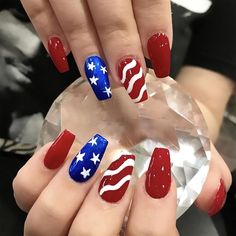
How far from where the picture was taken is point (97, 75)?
0.46 metres

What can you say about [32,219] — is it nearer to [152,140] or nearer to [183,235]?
[152,140]

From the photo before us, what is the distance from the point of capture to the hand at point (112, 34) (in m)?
0.44

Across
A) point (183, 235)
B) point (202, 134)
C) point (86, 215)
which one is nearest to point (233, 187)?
point (183, 235)

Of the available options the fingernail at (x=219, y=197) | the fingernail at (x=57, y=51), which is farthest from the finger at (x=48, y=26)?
the fingernail at (x=219, y=197)

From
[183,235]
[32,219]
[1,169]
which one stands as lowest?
[183,235]

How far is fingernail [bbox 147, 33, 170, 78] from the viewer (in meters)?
0.45

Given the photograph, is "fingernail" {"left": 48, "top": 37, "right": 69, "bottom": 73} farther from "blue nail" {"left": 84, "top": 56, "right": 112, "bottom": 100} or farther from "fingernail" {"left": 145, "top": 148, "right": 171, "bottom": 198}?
"fingernail" {"left": 145, "top": 148, "right": 171, "bottom": 198}

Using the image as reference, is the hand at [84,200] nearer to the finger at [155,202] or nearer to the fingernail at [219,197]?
the finger at [155,202]

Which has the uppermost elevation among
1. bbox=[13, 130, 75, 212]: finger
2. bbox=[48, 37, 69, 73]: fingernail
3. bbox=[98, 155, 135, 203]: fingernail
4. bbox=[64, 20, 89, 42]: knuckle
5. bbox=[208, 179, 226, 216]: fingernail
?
bbox=[64, 20, 89, 42]: knuckle

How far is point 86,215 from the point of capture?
1.38 feet

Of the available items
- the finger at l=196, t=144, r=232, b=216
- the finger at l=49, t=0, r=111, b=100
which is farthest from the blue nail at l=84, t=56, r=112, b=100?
the finger at l=196, t=144, r=232, b=216

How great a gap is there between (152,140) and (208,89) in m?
0.26

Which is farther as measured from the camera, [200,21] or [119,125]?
[200,21]

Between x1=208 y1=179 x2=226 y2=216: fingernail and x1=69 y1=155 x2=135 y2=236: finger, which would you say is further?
x1=208 y1=179 x2=226 y2=216: fingernail
